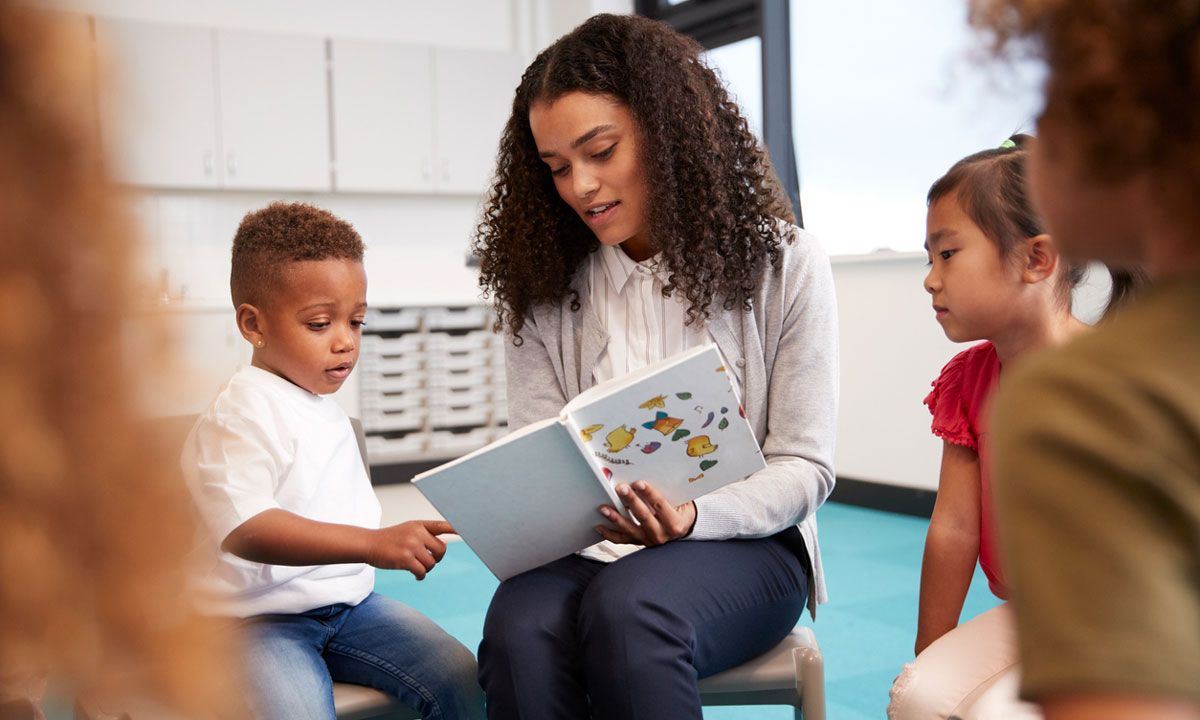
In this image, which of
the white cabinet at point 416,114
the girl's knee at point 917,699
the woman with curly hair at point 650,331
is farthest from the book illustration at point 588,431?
the white cabinet at point 416,114

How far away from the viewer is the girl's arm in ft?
4.10

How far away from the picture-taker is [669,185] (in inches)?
53.2

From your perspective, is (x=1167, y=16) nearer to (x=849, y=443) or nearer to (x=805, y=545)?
(x=805, y=545)

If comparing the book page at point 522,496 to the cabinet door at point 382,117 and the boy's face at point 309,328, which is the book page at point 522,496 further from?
the cabinet door at point 382,117

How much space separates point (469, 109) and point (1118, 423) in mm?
4654

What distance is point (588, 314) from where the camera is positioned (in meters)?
1.40

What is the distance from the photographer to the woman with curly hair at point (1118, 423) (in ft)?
1.15

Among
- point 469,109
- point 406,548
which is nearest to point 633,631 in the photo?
point 406,548

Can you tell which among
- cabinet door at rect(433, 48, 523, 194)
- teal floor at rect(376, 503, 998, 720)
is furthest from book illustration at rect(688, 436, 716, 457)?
cabinet door at rect(433, 48, 523, 194)

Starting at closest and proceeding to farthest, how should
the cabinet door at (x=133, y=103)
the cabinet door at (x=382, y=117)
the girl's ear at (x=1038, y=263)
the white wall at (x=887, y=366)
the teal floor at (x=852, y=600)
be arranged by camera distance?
1. the cabinet door at (x=133, y=103)
2. the girl's ear at (x=1038, y=263)
3. the teal floor at (x=852, y=600)
4. the white wall at (x=887, y=366)
5. the cabinet door at (x=382, y=117)

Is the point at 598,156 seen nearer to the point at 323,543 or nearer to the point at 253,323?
the point at 253,323

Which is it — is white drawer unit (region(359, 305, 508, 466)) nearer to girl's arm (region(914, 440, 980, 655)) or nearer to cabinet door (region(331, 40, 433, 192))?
cabinet door (region(331, 40, 433, 192))

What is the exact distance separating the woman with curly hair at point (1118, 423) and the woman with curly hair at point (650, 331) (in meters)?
0.68

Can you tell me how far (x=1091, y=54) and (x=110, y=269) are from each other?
366mm
